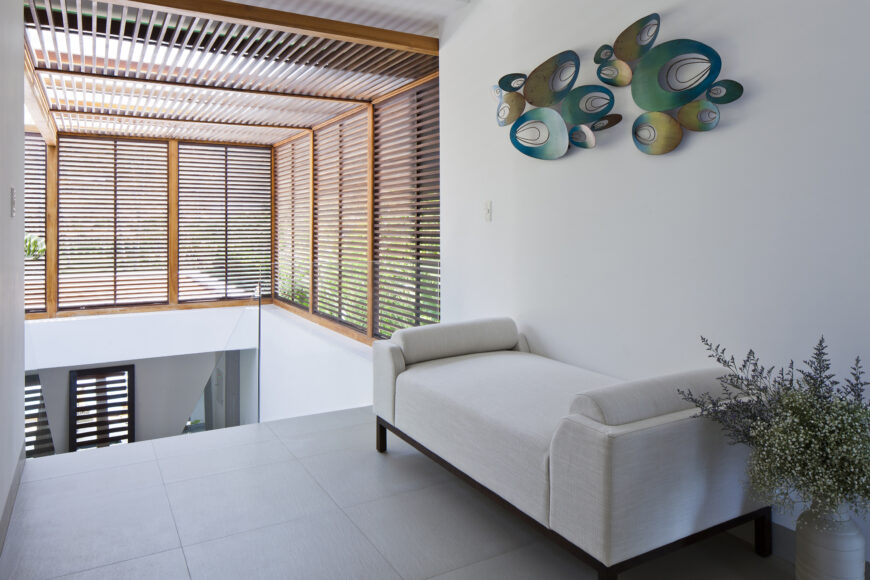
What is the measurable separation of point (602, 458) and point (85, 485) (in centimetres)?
227

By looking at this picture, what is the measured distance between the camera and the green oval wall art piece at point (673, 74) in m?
2.26

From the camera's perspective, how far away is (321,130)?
688 cm

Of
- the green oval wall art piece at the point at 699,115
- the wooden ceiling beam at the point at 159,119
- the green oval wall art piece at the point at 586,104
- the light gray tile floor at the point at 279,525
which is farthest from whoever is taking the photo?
the wooden ceiling beam at the point at 159,119

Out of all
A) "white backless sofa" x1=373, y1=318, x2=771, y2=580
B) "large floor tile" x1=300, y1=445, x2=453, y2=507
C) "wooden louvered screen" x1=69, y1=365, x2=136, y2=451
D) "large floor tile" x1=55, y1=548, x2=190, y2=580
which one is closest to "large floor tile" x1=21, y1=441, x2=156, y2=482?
"large floor tile" x1=300, y1=445, x2=453, y2=507

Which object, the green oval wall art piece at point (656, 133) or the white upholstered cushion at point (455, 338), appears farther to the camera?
the white upholstered cushion at point (455, 338)

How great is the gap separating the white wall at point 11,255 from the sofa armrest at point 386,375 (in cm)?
151

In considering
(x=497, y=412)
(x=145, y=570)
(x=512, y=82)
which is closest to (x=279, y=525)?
(x=145, y=570)

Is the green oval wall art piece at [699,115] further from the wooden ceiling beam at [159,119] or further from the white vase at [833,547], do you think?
the wooden ceiling beam at [159,119]

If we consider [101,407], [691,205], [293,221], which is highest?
[293,221]

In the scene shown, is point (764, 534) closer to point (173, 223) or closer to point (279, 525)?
point (279, 525)

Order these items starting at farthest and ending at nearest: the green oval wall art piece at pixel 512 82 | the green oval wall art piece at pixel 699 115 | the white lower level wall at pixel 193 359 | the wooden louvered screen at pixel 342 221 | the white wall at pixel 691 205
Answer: the wooden louvered screen at pixel 342 221
the white lower level wall at pixel 193 359
the green oval wall art piece at pixel 512 82
the green oval wall art piece at pixel 699 115
the white wall at pixel 691 205

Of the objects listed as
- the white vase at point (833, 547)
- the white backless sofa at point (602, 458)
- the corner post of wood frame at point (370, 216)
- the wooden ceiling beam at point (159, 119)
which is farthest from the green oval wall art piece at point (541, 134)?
the wooden ceiling beam at point (159, 119)

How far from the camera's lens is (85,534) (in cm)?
223

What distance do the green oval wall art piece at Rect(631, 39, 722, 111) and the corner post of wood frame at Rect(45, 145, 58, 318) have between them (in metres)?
7.44
